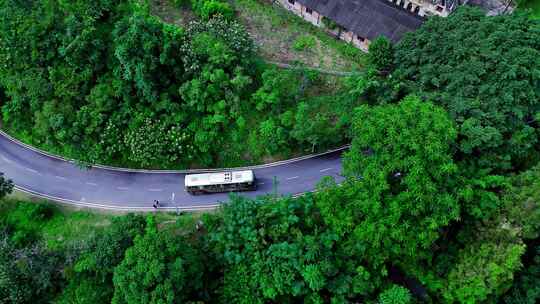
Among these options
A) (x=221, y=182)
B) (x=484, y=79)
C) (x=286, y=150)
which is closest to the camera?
(x=484, y=79)

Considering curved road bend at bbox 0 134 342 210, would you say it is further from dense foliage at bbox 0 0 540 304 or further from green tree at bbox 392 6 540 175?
green tree at bbox 392 6 540 175

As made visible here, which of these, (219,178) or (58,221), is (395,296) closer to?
(219,178)

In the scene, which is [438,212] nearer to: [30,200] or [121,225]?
[121,225]

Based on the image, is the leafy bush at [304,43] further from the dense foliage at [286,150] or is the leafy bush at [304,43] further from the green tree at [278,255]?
the green tree at [278,255]

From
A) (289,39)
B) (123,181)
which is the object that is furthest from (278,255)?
(289,39)

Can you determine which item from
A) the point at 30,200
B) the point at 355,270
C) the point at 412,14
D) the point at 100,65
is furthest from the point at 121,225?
the point at 412,14

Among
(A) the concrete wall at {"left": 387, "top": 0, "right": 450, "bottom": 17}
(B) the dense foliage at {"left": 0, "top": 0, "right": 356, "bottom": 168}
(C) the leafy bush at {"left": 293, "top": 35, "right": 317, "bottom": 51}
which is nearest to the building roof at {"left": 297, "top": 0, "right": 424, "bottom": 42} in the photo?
(A) the concrete wall at {"left": 387, "top": 0, "right": 450, "bottom": 17}

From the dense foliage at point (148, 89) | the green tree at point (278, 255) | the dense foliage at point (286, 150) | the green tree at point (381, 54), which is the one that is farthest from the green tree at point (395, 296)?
the green tree at point (381, 54)

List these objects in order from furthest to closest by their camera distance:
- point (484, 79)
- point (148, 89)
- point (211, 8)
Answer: point (211, 8), point (148, 89), point (484, 79)
